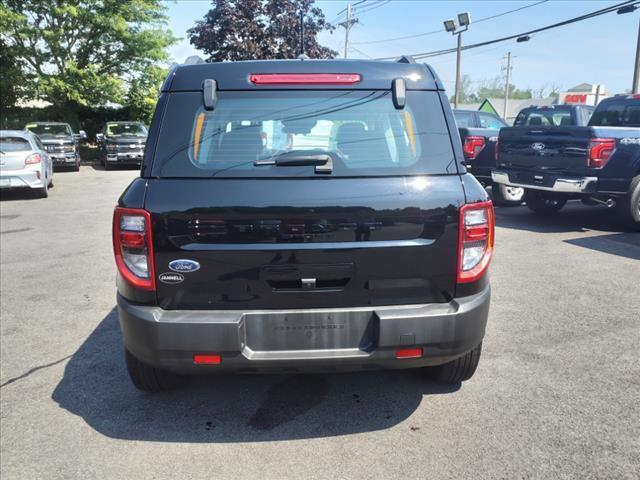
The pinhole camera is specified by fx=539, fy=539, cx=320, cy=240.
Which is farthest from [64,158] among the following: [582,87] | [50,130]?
[582,87]

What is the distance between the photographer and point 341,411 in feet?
10.6

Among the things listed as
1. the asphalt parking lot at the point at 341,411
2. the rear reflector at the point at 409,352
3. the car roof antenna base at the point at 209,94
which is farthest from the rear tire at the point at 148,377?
the car roof antenna base at the point at 209,94

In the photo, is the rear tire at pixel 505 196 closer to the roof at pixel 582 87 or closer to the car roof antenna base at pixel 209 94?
the car roof antenna base at pixel 209 94

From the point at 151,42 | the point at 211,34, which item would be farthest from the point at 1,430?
the point at 211,34

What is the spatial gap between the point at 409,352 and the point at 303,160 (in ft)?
3.59

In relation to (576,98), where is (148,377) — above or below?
below

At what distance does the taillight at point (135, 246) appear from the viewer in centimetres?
262

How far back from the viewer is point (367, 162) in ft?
9.04

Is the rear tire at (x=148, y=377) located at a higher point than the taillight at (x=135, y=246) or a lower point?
lower

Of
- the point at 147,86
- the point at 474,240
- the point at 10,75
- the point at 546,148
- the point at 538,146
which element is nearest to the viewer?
the point at 474,240

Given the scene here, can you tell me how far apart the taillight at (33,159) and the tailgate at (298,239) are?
441 inches

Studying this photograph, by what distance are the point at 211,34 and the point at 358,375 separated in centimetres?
2903

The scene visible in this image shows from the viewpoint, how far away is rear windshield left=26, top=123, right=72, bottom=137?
66.7ft

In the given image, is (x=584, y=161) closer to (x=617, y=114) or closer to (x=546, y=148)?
(x=546, y=148)
